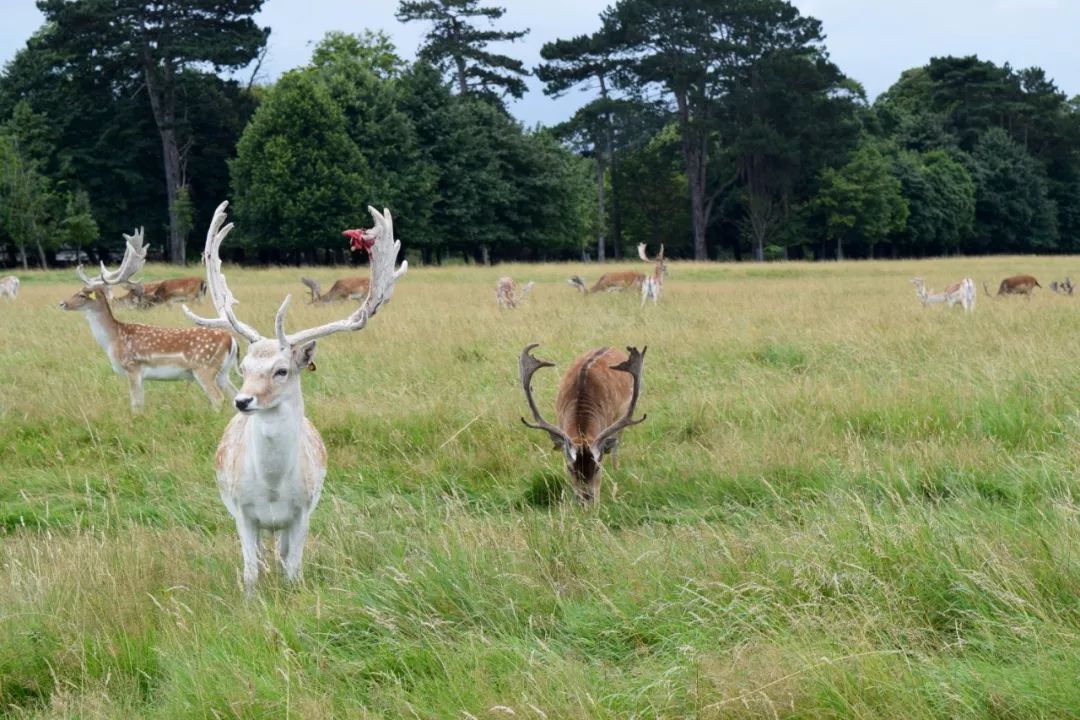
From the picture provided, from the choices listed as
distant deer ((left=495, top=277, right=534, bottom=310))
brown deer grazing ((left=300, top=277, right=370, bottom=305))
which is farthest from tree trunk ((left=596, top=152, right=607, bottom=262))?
distant deer ((left=495, top=277, right=534, bottom=310))

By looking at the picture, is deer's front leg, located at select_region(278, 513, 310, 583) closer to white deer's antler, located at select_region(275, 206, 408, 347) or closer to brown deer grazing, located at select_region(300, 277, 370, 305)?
white deer's antler, located at select_region(275, 206, 408, 347)

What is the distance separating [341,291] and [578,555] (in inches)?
651

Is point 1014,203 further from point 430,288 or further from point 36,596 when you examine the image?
point 36,596

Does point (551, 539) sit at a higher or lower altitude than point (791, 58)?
lower

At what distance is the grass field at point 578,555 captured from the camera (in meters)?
2.73

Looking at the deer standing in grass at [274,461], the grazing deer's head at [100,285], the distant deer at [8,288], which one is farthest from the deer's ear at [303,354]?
the distant deer at [8,288]

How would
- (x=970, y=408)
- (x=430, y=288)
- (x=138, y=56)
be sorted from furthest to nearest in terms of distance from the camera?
(x=138, y=56)
(x=430, y=288)
(x=970, y=408)

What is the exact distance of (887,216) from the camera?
1854 inches

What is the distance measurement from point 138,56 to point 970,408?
3745 cm

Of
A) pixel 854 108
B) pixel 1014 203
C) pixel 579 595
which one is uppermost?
pixel 854 108

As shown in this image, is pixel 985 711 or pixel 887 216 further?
pixel 887 216

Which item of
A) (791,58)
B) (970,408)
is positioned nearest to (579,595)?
(970,408)

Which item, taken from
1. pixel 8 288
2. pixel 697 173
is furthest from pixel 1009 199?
pixel 8 288

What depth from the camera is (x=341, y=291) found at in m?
19.7
